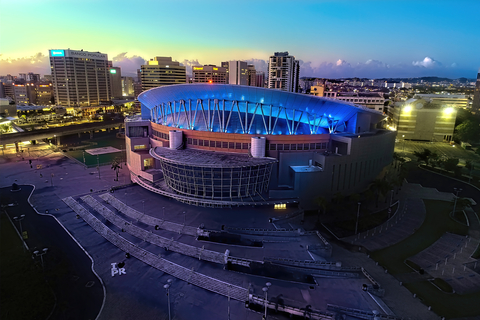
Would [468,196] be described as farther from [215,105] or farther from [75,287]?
[75,287]

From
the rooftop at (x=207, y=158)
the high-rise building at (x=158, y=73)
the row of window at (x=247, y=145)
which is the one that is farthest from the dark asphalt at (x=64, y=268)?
the high-rise building at (x=158, y=73)

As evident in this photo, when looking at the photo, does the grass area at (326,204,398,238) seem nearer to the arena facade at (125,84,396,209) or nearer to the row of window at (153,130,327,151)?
the arena facade at (125,84,396,209)

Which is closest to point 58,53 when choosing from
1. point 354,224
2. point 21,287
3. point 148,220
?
point 148,220

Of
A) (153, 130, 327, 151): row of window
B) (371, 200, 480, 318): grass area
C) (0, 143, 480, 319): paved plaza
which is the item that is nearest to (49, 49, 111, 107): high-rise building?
(0, 143, 480, 319): paved plaza

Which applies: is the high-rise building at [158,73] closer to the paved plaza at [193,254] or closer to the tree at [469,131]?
the paved plaza at [193,254]

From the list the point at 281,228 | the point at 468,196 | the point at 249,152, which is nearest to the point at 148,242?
the point at 281,228

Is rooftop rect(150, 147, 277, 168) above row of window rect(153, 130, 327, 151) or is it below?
below
